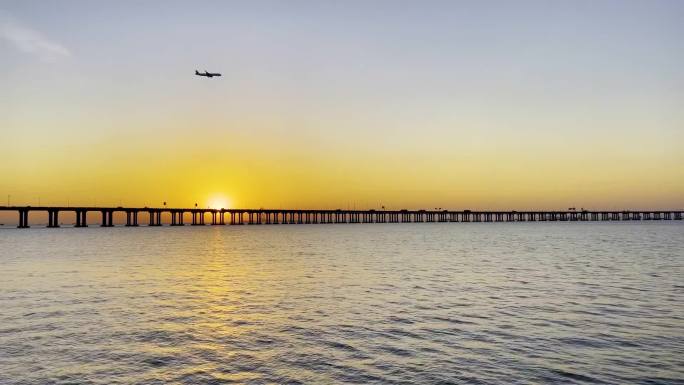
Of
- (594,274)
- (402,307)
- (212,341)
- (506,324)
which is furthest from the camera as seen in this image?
(594,274)

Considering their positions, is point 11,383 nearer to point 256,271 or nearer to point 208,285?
point 208,285

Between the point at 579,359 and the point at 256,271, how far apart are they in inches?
1382

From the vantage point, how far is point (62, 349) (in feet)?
62.3

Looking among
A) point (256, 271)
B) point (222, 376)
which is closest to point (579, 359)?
point (222, 376)

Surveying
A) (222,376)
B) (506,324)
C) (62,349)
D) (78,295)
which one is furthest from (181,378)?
(78,295)

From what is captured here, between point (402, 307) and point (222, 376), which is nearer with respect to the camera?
point (222, 376)

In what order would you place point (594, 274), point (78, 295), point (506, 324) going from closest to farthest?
1. point (506, 324)
2. point (78, 295)
3. point (594, 274)

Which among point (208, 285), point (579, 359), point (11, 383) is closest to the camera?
point (11, 383)

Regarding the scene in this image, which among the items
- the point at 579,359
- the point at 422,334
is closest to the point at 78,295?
the point at 422,334

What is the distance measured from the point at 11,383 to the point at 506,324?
1728 cm

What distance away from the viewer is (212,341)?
2023 centimetres

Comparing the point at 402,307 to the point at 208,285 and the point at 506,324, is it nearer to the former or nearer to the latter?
the point at 506,324

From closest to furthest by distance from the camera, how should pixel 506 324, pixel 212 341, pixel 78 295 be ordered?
pixel 212 341 → pixel 506 324 → pixel 78 295

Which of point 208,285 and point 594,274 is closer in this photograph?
point 208,285
